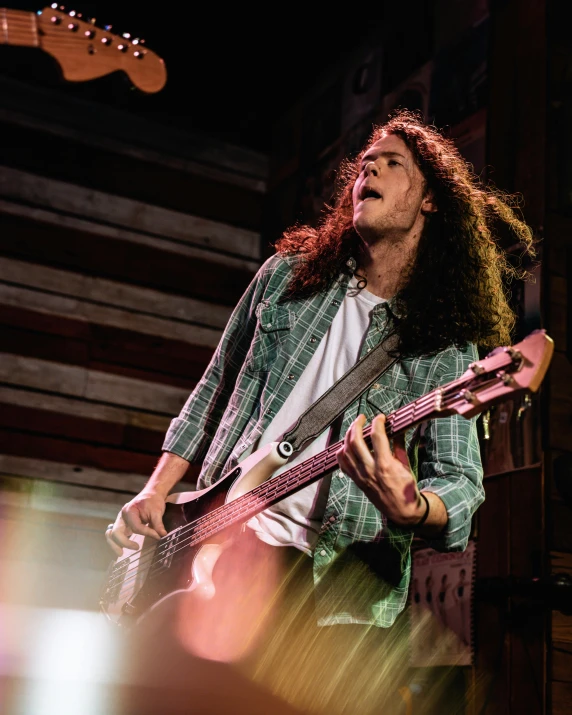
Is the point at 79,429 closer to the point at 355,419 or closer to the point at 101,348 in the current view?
the point at 101,348

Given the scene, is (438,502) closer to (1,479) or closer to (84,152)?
(1,479)

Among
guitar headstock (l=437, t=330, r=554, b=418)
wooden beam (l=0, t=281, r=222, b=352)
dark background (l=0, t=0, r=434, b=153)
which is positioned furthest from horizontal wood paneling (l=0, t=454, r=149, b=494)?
guitar headstock (l=437, t=330, r=554, b=418)

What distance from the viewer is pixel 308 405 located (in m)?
2.42

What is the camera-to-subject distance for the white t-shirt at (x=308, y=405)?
2.25 m

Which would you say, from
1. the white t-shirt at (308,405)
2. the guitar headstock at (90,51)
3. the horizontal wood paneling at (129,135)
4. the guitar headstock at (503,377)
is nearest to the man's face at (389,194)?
the white t-shirt at (308,405)

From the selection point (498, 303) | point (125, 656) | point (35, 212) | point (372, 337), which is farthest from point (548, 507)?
point (35, 212)

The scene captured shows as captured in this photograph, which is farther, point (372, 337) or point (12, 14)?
point (12, 14)

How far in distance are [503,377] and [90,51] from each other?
2.73m

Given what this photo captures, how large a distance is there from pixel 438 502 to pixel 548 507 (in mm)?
1399

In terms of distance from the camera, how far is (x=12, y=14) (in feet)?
11.4

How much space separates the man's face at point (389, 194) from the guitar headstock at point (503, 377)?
870mm

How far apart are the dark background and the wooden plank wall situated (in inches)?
6.0

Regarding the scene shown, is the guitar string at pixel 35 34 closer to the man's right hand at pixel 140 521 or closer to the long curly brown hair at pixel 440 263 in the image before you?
the long curly brown hair at pixel 440 263

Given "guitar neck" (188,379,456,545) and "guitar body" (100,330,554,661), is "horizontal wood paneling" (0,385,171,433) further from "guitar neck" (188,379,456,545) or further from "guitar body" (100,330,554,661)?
"guitar neck" (188,379,456,545)
